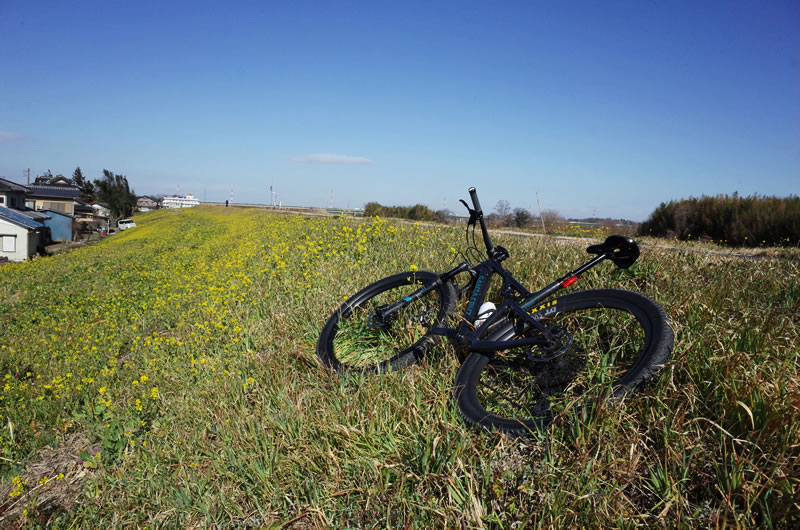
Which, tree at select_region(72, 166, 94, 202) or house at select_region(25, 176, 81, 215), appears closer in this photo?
house at select_region(25, 176, 81, 215)

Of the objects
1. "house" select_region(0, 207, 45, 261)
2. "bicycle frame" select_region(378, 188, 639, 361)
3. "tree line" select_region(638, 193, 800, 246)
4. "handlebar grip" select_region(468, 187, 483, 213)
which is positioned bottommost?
"house" select_region(0, 207, 45, 261)

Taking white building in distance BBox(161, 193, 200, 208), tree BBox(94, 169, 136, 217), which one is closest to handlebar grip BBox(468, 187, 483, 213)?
tree BBox(94, 169, 136, 217)

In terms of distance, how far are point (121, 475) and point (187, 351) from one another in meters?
2.29

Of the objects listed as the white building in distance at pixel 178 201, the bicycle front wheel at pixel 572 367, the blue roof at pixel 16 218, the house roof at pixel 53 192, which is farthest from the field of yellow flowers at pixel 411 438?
the white building in distance at pixel 178 201

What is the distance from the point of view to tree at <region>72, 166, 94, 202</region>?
326 feet

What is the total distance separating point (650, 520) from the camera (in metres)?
1.90

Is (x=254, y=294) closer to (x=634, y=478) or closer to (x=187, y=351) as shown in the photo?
(x=187, y=351)

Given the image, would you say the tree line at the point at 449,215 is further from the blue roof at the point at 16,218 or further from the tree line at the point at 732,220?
the blue roof at the point at 16,218

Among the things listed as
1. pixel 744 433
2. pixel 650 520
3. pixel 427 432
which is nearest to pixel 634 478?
pixel 650 520

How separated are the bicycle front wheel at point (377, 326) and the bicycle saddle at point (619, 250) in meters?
1.26

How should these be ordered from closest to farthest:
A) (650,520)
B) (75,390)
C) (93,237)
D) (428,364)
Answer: (650,520), (428,364), (75,390), (93,237)

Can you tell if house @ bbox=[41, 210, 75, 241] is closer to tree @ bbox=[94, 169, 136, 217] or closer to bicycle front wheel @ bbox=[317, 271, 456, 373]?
tree @ bbox=[94, 169, 136, 217]

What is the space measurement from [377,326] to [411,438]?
145 centimetres

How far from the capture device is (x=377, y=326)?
3.88m
